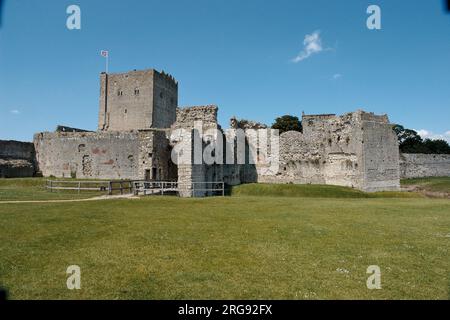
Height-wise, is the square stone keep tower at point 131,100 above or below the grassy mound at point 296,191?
above

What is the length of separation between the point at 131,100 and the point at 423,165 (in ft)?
166

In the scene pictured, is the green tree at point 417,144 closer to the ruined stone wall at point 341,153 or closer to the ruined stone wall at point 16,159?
the ruined stone wall at point 341,153

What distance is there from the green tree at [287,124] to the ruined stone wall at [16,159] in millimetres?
43318

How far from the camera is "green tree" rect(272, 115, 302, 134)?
215 feet

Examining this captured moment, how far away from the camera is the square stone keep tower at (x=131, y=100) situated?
59125mm

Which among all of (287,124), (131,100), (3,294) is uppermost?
(131,100)

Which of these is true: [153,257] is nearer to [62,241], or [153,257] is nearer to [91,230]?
[62,241]

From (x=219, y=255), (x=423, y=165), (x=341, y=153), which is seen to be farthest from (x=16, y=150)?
(x=423, y=165)

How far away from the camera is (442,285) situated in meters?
5.81

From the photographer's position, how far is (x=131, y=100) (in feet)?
196

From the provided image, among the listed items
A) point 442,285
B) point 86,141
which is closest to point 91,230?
point 442,285

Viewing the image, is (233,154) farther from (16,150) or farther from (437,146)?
(437,146)

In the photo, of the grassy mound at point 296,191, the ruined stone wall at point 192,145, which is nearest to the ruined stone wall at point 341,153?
the grassy mound at point 296,191

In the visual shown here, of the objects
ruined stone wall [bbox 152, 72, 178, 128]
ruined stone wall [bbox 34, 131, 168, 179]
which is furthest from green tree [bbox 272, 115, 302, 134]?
ruined stone wall [bbox 34, 131, 168, 179]
